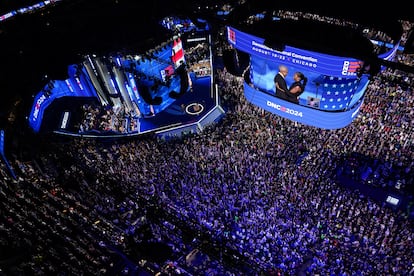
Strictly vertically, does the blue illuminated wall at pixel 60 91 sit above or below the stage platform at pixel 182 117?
above

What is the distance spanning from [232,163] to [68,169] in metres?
9.68

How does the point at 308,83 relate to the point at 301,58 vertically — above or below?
below

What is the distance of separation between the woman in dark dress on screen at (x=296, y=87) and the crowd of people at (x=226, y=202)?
3559 mm

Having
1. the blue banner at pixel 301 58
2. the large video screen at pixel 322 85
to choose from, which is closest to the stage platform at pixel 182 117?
the large video screen at pixel 322 85

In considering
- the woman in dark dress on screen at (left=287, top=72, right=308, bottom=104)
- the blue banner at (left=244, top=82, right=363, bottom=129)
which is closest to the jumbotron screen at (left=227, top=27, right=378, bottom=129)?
the blue banner at (left=244, top=82, right=363, bottom=129)

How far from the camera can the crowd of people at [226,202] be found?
Result: 13883 millimetres

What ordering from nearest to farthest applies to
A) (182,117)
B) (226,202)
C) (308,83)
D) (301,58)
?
1. (301,58)
2. (308,83)
3. (226,202)
4. (182,117)

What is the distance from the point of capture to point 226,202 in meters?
16.0

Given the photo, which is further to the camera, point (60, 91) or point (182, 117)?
point (60, 91)

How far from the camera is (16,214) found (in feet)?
51.3

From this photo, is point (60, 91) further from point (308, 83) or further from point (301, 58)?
point (301, 58)

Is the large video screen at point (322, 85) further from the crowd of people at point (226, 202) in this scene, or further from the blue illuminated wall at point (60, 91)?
the blue illuminated wall at point (60, 91)

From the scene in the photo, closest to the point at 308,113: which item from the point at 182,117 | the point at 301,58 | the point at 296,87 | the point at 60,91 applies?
the point at 296,87

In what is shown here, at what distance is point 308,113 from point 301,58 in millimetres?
3263
